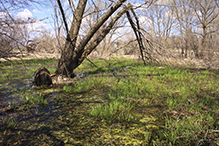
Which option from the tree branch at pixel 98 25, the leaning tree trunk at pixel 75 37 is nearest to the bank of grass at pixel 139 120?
the leaning tree trunk at pixel 75 37

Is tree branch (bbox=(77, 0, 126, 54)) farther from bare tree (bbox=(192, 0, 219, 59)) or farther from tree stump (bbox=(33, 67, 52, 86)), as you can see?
bare tree (bbox=(192, 0, 219, 59))

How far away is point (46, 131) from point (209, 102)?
3625 mm

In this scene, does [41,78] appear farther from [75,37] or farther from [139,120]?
[139,120]

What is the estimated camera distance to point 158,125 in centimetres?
257

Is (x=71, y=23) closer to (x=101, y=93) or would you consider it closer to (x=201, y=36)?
(x=101, y=93)

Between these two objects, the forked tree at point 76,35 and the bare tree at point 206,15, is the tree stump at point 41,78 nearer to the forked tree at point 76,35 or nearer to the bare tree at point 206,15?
the forked tree at point 76,35

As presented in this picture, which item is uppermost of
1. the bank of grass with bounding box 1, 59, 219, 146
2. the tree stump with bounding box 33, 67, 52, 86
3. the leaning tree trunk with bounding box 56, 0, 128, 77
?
the leaning tree trunk with bounding box 56, 0, 128, 77

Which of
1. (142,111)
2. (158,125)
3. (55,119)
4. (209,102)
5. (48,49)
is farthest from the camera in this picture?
(48,49)

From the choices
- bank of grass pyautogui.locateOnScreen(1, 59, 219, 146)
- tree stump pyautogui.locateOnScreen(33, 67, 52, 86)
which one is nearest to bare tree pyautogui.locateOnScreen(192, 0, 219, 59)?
bank of grass pyautogui.locateOnScreen(1, 59, 219, 146)

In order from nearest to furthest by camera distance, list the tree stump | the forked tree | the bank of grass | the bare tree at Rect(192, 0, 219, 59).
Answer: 1. the bank of grass
2. the forked tree
3. the tree stump
4. the bare tree at Rect(192, 0, 219, 59)

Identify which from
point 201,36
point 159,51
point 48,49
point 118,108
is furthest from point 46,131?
point 48,49

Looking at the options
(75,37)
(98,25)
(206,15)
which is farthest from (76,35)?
(206,15)

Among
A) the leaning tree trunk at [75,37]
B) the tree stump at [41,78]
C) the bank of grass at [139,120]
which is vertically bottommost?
the bank of grass at [139,120]

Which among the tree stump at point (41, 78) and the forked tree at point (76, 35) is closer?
the forked tree at point (76, 35)
